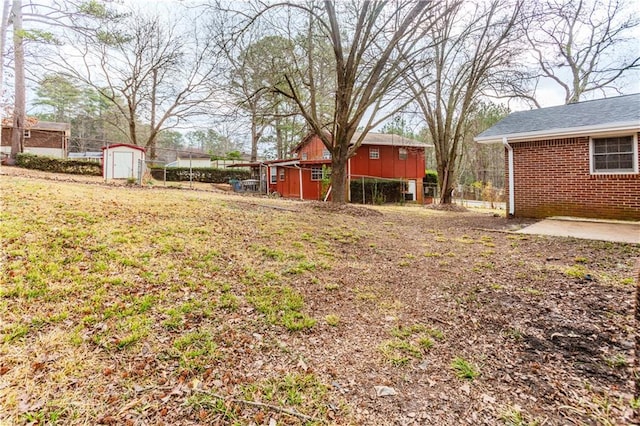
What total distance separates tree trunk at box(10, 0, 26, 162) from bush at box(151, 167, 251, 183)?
8730 millimetres

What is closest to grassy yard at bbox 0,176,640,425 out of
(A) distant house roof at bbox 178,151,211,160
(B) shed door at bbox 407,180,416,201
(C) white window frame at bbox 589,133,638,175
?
(C) white window frame at bbox 589,133,638,175

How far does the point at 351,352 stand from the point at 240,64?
10.3 meters

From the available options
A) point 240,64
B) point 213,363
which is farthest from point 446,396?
point 240,64

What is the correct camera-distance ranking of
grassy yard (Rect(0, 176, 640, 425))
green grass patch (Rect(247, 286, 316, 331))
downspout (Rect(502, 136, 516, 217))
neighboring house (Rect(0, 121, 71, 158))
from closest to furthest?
grassy yard (Rect(0, 176, 640, 425))
green grass patch (Rect(247, 286, 316, 331))
downspout (Rect(502, 136, 516, 217))
neighboring house (Rect(0, 121, 71, 158))

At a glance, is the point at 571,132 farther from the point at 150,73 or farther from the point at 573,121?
the point at 150,73

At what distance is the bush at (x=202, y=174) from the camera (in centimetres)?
2430

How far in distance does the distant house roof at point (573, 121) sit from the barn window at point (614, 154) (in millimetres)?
504

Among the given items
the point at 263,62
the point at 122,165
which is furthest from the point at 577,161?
the point at 122,165

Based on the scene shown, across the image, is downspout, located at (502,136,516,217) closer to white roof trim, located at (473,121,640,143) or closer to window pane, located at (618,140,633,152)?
white roof trim, located at (473,121,640,143)

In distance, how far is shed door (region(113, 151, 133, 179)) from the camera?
57.6ft

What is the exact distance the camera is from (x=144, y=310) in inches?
111

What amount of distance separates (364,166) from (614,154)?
1266cm

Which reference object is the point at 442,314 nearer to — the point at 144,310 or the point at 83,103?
the point at 144,310

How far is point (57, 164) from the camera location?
51.9 ft
